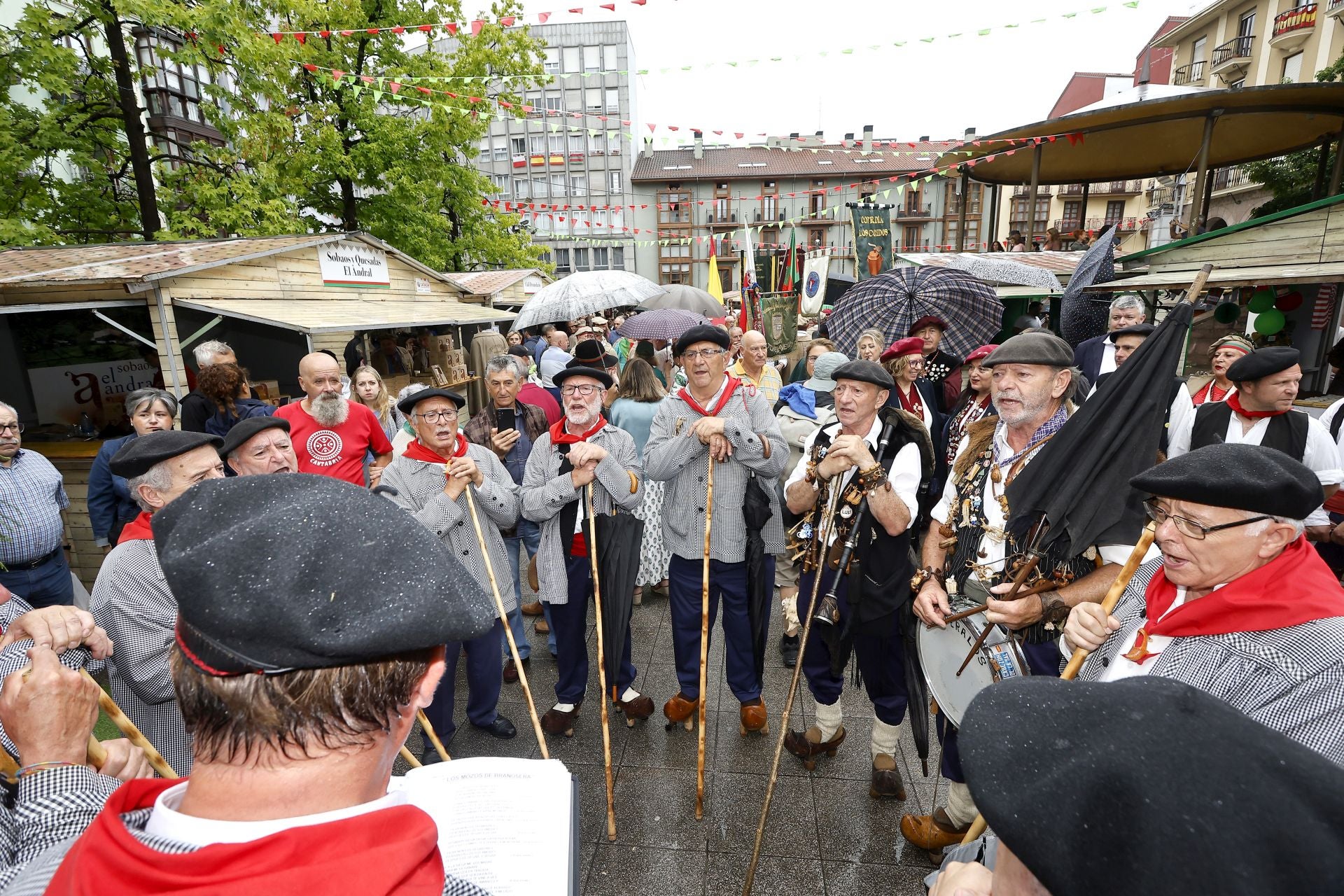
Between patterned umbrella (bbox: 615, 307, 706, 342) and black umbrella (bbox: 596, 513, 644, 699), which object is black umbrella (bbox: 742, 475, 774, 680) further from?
patterned umbrella (bbox: 615, 307, 706, 342)

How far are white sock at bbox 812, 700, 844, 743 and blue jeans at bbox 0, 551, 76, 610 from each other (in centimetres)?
492

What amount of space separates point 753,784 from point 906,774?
2.84ft

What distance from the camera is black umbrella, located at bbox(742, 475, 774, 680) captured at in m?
3.68

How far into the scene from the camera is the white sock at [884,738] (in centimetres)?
346

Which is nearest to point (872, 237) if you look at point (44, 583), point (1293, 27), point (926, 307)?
point (926, 307)

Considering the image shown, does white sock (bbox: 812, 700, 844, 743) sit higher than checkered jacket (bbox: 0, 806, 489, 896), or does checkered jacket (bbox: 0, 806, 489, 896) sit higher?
checkered jacket (bbox: 0, 806, 489, 896)

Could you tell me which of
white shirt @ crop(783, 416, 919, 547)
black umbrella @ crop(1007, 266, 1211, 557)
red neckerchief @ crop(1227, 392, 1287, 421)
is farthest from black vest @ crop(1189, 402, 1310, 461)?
white shirt @ crop(783, 416, 919, 547)

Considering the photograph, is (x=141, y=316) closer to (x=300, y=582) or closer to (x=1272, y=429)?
(x=300, y=582)

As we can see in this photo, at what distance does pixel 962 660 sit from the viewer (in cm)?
284

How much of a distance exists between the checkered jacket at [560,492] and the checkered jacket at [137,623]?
1736 mm

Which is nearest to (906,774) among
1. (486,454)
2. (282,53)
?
(486,454)

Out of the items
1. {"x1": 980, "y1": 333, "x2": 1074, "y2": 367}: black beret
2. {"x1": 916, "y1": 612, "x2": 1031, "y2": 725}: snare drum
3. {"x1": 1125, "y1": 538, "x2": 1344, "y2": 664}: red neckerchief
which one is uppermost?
{"x1": 980, "y1": 333, "x2": 1074, "y2": 367}: black beret

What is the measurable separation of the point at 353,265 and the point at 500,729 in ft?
33.3

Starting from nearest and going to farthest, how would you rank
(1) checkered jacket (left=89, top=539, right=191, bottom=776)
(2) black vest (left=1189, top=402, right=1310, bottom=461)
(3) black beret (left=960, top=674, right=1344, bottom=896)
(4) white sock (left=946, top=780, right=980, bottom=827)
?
(3) black beret (left=960, top=674, right=1344, bottom=896)
(1) checkered jacket (left=89, top=539, right=191, bottom=776)
(4) white sock (left=946, top=780, right=980, bottom=827)
(2) black vest (left=1189, top=402, right=1310, bottom=461)
